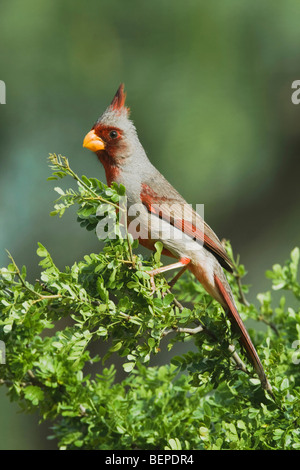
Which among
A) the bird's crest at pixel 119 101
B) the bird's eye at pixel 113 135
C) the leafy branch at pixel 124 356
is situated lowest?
the leafy branch at pixel 124 356

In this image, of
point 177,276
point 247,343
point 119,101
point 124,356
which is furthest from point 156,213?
point 124,356

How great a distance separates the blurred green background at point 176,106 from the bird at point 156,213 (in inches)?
53.5

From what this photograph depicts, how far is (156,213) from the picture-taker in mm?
2734

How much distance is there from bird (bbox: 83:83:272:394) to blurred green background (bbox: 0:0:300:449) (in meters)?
1.36

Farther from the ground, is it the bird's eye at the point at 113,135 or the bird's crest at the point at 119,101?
the bird's crest at the point at 119,101

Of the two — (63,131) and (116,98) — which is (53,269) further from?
(63,131)

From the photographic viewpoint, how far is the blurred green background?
A: 4.47 meters

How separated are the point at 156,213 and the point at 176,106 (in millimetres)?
1892

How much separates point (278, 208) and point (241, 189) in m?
0.42

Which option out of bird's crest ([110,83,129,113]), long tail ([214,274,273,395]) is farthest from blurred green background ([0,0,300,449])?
long tail ([214,274,273,395])

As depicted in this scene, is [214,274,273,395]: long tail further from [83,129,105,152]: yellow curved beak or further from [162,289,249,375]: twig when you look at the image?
[83,129,105,152]: yellow curved beak

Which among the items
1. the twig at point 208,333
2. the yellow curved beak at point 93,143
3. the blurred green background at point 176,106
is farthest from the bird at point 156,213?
the blurred green background at point 176,106

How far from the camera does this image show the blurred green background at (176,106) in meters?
4.47

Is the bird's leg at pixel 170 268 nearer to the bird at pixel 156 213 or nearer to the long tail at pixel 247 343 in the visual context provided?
the bird at pixel 156 213
